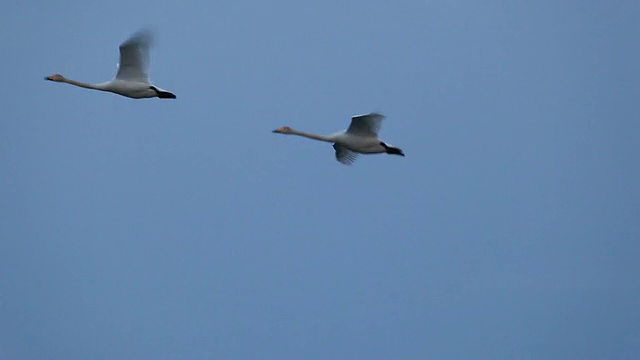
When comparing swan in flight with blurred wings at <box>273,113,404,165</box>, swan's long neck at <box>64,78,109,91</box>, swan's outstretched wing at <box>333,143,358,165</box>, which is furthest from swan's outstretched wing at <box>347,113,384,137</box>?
swan's long neck at <box>64,78,109,91</box>

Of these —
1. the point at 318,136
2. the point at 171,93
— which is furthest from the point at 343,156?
the point at 171,93

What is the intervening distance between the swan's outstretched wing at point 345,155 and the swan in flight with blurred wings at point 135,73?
4.52 m

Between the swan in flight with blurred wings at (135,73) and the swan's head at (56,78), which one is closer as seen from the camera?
the swan in flight with blurred wings at (135,73)

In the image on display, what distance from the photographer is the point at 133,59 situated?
160 feet

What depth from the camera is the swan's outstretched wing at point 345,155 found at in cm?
5097

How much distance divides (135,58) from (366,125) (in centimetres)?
528

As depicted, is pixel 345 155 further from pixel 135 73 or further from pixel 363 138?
pixel 135 73

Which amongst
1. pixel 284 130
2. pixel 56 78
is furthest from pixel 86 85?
pixel 284 130

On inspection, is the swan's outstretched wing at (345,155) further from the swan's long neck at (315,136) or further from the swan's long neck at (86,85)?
the swan's long neck at (86,85)

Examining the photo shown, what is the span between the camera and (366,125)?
1925 inches

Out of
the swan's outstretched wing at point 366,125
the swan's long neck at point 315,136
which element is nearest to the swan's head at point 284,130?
Answer: the swan's long neck at point 315,136

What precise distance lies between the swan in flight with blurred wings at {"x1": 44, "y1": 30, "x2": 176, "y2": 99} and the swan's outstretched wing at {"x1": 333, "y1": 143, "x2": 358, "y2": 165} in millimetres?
4523

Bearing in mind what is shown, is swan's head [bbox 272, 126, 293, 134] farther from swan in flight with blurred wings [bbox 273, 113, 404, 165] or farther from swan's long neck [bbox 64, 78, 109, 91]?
swan's long neck [bbox 64, 78, 109, 91]

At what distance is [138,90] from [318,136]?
14.9 ft
